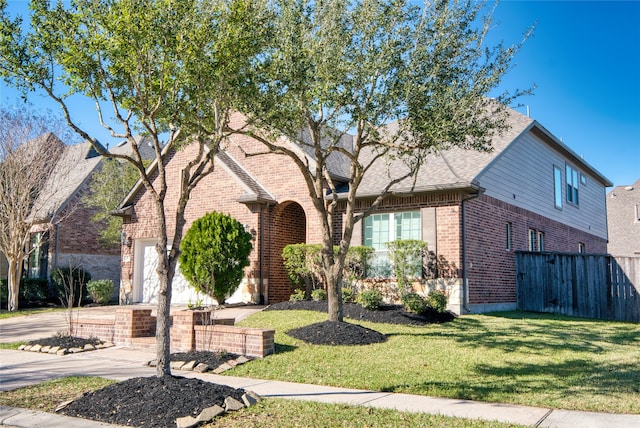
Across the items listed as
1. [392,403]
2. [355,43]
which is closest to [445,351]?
[392,403]

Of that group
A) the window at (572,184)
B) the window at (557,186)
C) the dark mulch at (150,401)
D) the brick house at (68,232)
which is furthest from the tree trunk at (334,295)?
the brick house at (68,232)

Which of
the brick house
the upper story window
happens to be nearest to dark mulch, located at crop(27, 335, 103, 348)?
the brick house

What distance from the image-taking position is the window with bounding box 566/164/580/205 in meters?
23.7

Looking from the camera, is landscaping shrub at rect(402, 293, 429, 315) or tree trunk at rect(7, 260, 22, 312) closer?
landscaping shrub at rect(402, 293, 429, 315)

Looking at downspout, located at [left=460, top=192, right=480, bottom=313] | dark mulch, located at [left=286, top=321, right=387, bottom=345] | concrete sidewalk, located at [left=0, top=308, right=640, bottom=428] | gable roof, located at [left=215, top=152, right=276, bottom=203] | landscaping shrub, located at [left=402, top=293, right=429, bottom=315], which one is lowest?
concrete sidewalk, located at [left=0, top=308, right=640, bottom=428]

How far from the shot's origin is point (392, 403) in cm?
678

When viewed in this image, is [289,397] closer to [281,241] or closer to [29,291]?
[281,241]

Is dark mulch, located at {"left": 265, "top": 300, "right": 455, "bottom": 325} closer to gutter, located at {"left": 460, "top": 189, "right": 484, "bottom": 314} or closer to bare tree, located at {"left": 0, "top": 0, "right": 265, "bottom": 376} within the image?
gutter, located at {"left": 460, "top": 189, "right": 484, "bottom": 314}

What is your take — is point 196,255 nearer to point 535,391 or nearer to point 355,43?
point 355,43

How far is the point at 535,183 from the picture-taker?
66.6ft

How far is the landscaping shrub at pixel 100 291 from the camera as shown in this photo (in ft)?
70.9

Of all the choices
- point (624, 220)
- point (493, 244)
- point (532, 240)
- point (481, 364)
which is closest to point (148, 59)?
point (481, 364)

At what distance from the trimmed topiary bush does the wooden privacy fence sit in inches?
358

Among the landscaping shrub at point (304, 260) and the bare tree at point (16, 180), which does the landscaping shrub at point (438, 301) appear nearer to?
the landscaping shrub at point (304, 260)
